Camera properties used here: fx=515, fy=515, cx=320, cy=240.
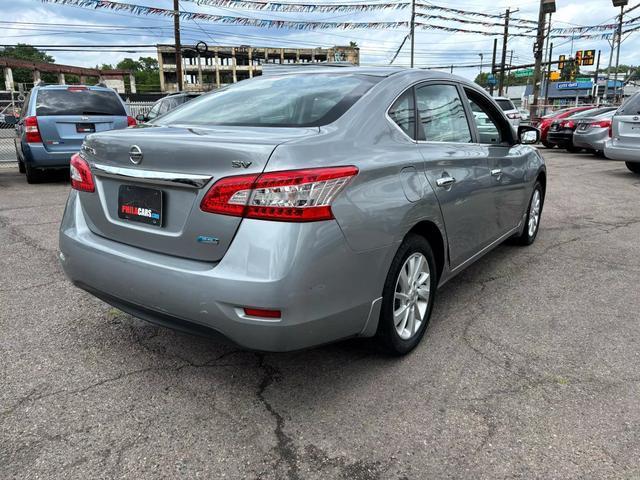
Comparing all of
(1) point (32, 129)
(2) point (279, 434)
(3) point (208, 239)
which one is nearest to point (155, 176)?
(3) point (208, 239)

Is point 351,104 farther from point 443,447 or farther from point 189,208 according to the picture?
point 443,447

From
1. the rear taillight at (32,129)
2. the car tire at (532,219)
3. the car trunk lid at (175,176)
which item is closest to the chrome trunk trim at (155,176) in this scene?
the car trunk lid at (175,176)

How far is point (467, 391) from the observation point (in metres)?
2.69

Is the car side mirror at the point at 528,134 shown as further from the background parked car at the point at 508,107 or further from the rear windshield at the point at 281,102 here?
the background parked car at the point at 508,107

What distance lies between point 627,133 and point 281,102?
9.33m

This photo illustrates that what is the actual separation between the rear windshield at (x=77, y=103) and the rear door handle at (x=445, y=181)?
7662 mm

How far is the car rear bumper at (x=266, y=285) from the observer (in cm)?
215

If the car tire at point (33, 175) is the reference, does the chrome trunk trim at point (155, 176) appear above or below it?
above

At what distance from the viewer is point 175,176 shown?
2.33m

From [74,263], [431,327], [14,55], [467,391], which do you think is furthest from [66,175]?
[14,55]

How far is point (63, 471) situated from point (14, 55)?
320 feet

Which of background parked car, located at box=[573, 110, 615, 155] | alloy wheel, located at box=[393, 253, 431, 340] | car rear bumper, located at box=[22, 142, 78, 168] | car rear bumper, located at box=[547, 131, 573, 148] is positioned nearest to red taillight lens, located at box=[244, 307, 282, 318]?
alloy wheel, located at box=[393, 253, 431, 340]

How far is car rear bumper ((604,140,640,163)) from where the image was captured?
985 cm

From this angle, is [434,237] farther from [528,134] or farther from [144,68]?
[144,68]
